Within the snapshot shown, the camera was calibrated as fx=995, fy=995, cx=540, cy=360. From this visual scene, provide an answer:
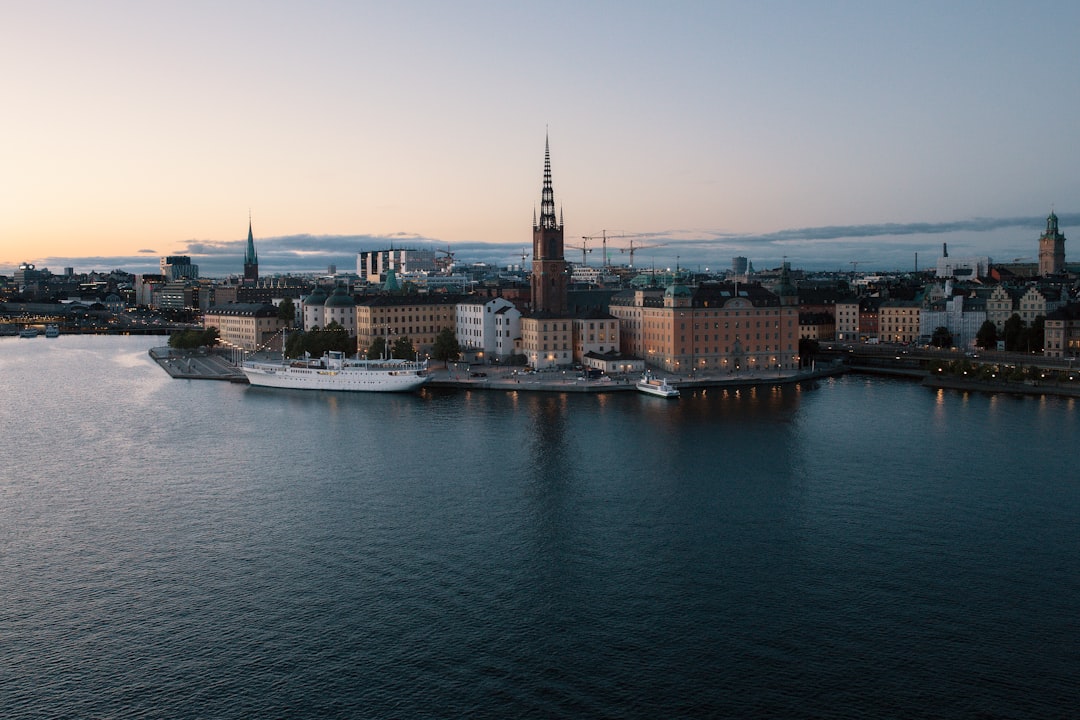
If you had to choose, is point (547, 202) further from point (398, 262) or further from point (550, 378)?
point (398, 262)

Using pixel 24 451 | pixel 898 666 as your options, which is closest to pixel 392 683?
pixel 898 666

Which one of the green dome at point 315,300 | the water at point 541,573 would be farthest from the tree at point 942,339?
the green dome at point 315,300

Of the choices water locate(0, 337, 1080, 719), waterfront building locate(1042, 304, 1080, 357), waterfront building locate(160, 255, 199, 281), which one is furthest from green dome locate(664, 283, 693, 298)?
waterfront building locate(160, 255, 199, 281)

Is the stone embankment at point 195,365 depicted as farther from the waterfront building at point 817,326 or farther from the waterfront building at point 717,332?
the waterfront building at point 817,326

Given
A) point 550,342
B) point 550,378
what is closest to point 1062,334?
point 550,342

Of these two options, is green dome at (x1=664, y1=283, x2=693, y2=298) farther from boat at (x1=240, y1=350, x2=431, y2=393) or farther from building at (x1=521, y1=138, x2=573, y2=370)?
boat at (x1=240, y1=350, x2=431, y2=393)

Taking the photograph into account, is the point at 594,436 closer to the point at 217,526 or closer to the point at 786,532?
the point at 786,532
